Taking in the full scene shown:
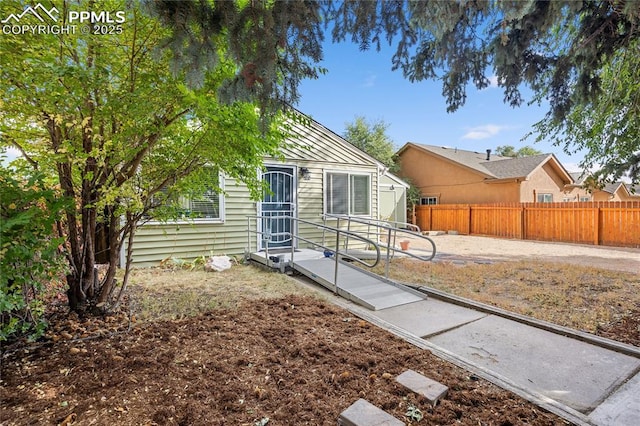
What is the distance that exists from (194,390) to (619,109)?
318 inches

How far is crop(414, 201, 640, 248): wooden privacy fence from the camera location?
427 inches

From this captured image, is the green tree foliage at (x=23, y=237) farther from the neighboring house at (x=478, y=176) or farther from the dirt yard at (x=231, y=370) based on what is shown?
the neighboring house at (x=478, y=176)

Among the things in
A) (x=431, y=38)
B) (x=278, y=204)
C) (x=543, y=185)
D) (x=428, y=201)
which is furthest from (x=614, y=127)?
(x=428, y=201)

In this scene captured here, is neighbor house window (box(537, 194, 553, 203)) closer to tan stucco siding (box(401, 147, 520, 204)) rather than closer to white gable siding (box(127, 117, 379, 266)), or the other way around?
tan stucco siding (box(401, 147, 520, 204))

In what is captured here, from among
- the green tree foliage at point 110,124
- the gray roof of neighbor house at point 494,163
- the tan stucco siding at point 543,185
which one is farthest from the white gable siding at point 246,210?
the tan stucco siding at point 543,185

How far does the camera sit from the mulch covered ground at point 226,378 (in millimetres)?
1899

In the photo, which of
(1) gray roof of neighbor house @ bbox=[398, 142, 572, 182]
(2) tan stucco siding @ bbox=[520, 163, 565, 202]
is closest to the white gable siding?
(1) gray roof of neighbor house @ bbox=[398, 142, 572, 182]

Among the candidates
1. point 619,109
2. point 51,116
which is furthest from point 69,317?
point 619,109

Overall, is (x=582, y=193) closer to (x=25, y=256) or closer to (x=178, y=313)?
(x=178, y=313)

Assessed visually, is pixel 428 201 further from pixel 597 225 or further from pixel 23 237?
pixel 23 237

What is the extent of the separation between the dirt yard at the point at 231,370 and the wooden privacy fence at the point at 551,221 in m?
9.88

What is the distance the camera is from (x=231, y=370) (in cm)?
241

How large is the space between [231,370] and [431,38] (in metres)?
3.48

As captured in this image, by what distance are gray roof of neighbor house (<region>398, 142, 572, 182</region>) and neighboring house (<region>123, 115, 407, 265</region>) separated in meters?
10.4
